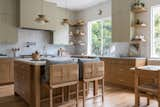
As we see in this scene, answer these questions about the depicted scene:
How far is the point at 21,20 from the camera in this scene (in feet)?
17.6

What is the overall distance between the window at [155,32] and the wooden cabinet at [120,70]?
0.42 m

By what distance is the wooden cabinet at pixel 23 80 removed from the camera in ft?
10.7

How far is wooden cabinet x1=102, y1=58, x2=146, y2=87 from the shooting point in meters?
4.63

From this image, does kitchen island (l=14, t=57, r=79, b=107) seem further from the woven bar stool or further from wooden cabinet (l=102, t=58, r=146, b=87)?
wooden cabinet (l=102, t=58, r=146, b=87)

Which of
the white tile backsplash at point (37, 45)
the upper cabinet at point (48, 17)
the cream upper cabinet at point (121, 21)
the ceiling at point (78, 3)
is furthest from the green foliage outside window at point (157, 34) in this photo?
the upper cabinet at point (48, 17)

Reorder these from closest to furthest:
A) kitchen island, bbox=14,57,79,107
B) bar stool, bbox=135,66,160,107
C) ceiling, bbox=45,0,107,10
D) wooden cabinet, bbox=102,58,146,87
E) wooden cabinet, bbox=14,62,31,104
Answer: bar stool, bbox=135,66,160,107 < kitchen island, bbox=14,57,79,107 < wooden cabinet, bbox=14,62,31,104 < wooden cabinet, bbox=102,58,146,87 < ceiling, bbox=45,0,107,10

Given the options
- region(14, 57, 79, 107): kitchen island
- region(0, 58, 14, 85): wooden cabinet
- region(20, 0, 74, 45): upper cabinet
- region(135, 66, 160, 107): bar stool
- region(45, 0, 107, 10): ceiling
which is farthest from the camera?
region(45, 0, 107, 10): ceiling

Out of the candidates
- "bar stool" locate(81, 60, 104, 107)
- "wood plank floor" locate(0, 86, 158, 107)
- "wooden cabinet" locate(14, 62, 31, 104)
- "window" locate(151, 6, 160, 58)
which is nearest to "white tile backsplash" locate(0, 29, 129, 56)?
"window" locate(151, 6, 160, 58)

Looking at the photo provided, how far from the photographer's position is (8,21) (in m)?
5.43

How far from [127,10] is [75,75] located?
284 cm

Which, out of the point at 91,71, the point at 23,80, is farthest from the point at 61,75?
the point at 23,80

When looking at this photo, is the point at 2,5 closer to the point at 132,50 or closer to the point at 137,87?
the point at 132,50

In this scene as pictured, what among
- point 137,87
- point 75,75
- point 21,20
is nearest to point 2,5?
point 21,20

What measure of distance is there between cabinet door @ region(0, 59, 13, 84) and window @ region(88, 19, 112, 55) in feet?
10.2
